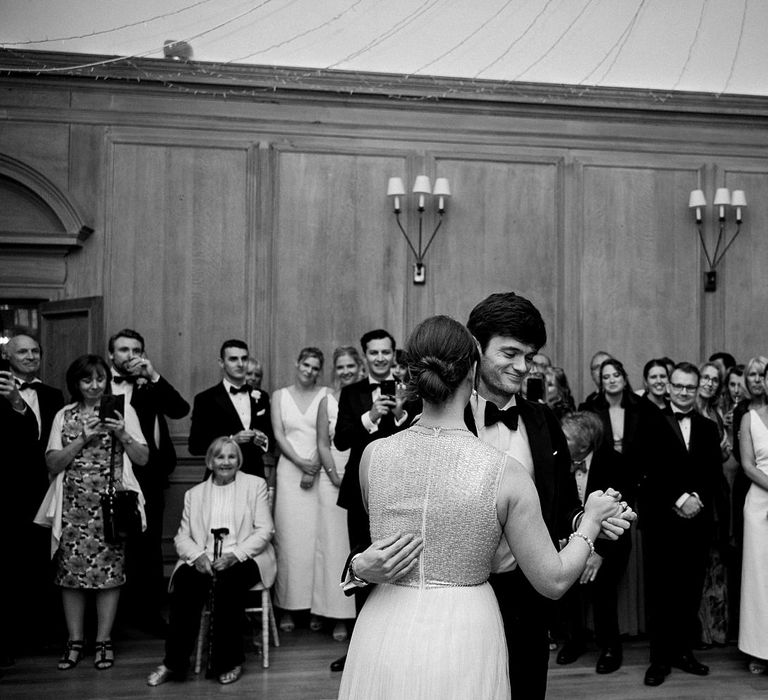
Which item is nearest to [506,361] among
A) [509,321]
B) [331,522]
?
[509,321]

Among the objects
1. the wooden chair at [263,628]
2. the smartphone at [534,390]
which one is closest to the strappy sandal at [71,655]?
the wooden chair at [263,628]

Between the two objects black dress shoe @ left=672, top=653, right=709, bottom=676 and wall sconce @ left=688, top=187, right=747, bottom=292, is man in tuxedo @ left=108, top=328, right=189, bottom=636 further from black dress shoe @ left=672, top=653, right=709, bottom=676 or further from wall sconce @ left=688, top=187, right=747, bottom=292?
wall sconce @ left=688, top=187, right=747, bottom=292

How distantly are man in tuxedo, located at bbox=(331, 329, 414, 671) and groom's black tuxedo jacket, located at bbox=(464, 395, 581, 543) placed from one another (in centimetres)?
76

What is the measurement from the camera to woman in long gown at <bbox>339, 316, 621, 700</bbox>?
1954 millimetres

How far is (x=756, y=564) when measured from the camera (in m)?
4.75

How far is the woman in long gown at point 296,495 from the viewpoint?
5680 millimetres

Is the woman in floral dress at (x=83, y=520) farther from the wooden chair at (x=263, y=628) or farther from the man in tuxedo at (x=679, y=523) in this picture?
the man in tuxedo at (x=679, y=523)

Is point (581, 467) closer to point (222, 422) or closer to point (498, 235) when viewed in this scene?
point (222, 422)

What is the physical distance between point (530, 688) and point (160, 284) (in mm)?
4805

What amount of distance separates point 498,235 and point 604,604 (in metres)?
3.20

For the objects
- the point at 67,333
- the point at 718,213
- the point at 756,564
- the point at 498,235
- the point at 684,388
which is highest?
the point at 718,213

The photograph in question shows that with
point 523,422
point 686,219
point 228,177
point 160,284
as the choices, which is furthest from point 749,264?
point 523,422

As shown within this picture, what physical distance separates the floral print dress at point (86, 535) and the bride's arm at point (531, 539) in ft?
11.1

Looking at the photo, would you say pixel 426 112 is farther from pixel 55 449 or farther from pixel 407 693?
pixel 407 693
